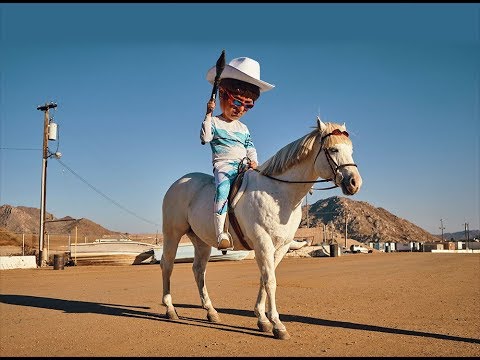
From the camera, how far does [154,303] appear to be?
Answer: 8875mm

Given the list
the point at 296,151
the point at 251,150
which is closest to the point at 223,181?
the point at 251,150

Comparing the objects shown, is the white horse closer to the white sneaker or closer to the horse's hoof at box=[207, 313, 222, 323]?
the horse's hoof at box=[207, 313, 222, 323]

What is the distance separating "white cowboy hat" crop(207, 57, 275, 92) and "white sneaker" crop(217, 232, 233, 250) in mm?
2613

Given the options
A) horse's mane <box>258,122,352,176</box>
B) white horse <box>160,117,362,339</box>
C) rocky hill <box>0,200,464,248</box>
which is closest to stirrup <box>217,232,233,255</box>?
white horse <box>160,117,362,339</box>

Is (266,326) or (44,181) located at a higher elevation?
(44,181)

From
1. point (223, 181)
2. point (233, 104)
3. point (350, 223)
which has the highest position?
point (233, 104)

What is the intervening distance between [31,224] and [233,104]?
122 meters

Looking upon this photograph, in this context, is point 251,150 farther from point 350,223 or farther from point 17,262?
point 350,223

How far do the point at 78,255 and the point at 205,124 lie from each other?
903 inches

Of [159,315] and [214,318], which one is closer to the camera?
[214,318]

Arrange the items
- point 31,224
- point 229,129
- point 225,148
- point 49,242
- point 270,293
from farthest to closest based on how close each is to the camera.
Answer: point 31,224 → point 49,242 → point 229,129 → point 225,148 → point 270,293

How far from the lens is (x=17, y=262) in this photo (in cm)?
2189

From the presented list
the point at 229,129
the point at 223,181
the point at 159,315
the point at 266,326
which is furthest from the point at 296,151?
the point at 159,315

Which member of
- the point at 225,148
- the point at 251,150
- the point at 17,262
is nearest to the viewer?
the point at 225,148
